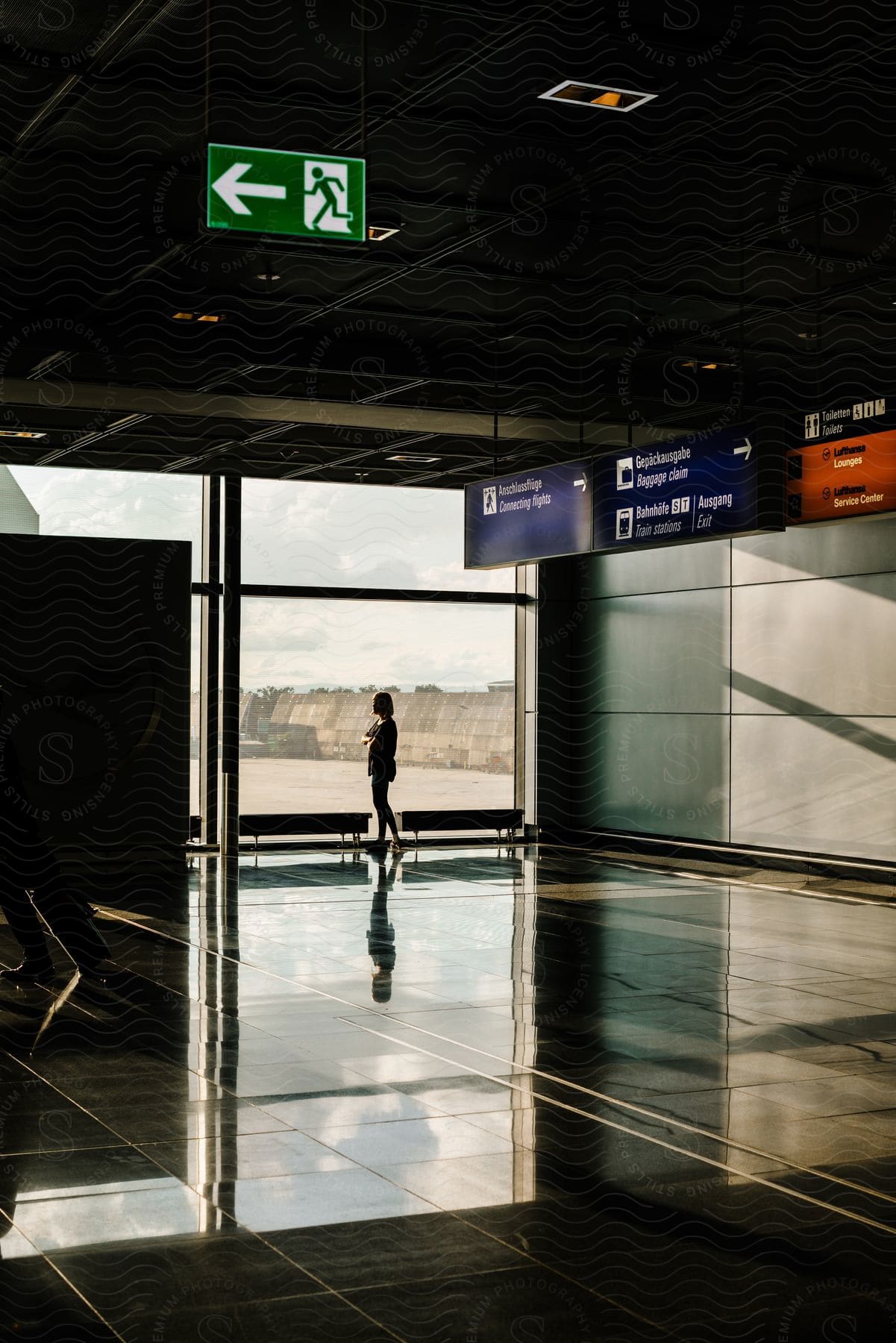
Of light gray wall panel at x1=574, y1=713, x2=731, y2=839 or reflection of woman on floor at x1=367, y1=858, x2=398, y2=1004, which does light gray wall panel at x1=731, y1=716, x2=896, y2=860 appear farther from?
reflection of woman on floor at x1=367, y1=858, x2=398, y2=1004

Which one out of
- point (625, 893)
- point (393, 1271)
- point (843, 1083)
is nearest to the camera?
point (393, 1271)

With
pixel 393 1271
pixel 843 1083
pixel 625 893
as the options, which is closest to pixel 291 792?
pixel 625 893

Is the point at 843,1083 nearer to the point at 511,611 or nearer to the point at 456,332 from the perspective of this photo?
the point at 456,332

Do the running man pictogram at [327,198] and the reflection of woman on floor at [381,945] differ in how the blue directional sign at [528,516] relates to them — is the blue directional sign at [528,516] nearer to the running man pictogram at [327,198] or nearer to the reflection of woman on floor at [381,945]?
→ the reflection of woman on floor at [381,945]

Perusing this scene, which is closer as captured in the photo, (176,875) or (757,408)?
(176,875)

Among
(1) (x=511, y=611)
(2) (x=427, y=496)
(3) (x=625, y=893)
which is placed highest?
(2) (x=427, y=496)

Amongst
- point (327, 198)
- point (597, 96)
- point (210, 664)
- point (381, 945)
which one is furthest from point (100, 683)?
point (327, 198)

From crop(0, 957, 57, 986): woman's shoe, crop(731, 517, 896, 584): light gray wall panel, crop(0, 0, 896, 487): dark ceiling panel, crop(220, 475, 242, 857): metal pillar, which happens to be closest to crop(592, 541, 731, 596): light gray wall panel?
crop(731, 517, 896, 584): light gray wall panel

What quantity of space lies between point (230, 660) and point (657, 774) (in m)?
5.48

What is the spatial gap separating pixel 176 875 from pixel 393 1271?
10.3 metres

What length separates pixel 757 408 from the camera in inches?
603

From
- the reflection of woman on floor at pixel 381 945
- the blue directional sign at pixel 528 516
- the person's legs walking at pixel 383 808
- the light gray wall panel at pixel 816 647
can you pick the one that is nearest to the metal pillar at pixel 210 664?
the person's legs walking at pixel 383 808

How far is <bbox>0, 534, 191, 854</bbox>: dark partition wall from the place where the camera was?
42.8 ft

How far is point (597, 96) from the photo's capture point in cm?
804
